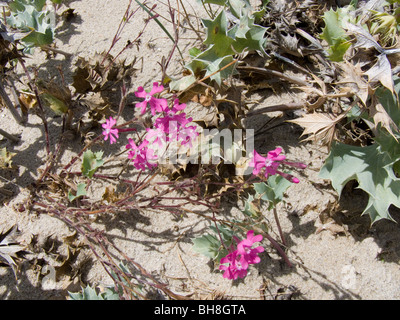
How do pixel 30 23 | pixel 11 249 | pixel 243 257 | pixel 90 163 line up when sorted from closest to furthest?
pixel 243 257
pixel 11 249
pixel 90 163
pixel 30 23

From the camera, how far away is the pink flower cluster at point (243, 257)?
1.55 m

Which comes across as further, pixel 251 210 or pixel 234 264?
pixel 251 210

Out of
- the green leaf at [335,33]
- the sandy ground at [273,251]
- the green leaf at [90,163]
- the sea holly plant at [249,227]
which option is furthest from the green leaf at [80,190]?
the green leaf at [335,33]

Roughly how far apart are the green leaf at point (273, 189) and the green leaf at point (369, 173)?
202mm

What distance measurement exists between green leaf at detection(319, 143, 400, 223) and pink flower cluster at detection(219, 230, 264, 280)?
18.4 inches

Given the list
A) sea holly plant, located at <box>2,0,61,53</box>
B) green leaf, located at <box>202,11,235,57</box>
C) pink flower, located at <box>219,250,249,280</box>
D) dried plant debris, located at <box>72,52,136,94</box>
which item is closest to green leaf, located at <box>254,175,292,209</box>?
pink flower, located at <box>219,250,249,280</box>

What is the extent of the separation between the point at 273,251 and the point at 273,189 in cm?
36

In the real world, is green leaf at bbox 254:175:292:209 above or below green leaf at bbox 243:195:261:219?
above

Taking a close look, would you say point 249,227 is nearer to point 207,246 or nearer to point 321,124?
point 207,246

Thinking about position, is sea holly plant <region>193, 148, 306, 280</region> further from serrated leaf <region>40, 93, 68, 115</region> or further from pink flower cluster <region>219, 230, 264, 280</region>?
serrated leaf <region>40, 93, 68, 115</region>

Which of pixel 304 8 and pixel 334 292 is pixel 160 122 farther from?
pixel 304 8

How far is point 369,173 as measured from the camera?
177 cm

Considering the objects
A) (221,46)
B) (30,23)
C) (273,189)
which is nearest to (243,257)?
(273,189)

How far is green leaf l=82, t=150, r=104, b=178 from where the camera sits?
6.26 ft
